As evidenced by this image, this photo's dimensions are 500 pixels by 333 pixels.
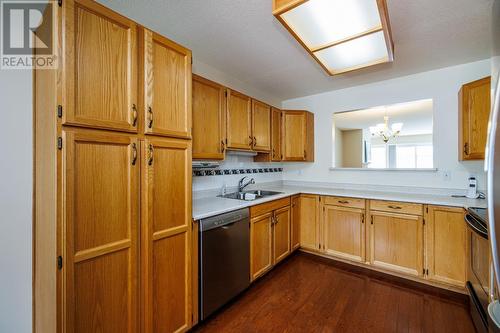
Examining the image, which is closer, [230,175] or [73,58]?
[73,58]

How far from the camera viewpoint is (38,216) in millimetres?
1135

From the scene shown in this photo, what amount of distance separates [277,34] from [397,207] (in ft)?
7.11

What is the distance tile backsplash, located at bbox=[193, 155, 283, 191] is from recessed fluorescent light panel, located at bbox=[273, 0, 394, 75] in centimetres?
158

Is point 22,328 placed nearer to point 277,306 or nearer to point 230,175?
point 277,306

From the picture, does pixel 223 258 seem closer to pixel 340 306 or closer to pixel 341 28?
pixel 340 306

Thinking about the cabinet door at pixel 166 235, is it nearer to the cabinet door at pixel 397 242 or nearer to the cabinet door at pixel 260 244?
the cabinet door at pixel 260 244

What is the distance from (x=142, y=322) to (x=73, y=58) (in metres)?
1.50

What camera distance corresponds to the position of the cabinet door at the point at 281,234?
2568 millimetres

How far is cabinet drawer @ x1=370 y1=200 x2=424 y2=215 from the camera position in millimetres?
2294

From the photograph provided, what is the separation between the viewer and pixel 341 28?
1493 mm

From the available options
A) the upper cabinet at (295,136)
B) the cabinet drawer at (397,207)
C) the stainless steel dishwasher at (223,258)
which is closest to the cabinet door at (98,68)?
the stainless steel dishwasher at (223,258)

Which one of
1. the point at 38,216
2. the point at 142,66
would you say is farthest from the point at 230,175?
the point at 38,216

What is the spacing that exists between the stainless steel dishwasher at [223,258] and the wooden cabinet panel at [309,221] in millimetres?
1200

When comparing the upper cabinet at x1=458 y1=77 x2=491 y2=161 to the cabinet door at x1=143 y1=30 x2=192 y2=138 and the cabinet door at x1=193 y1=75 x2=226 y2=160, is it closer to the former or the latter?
the cabinet door at x1=193 y1=75 x2=226 y2=160
